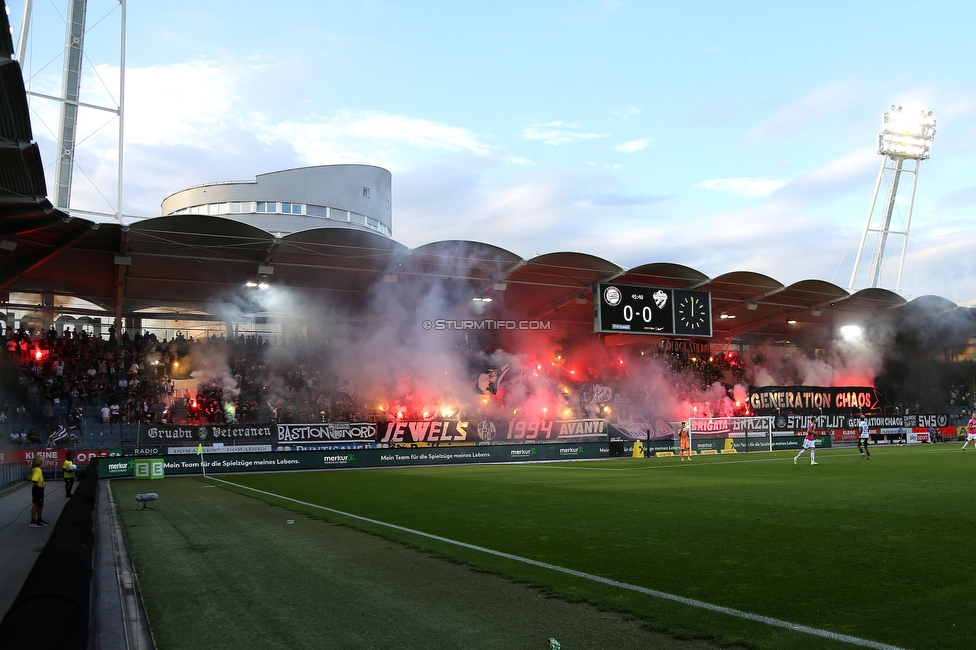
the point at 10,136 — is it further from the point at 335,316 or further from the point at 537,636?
the point at 335,316

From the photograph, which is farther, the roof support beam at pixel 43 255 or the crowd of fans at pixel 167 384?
the crowd of fans at pixel 167 384

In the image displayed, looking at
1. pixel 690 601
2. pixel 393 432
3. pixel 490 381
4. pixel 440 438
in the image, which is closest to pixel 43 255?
pixel 393 432

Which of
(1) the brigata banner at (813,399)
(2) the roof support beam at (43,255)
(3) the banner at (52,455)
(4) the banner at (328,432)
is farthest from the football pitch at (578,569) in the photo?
(1) the brigata banner at (813,399)

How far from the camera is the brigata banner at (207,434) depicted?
106 feet

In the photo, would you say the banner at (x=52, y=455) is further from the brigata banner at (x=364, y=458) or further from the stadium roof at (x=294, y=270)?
the stadium roof at (x=294, y=270)

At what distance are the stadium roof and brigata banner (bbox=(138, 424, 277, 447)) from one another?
7.97 meters

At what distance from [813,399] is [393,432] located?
3106cm

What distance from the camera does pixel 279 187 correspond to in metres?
53.0

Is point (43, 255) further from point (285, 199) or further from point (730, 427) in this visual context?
point (730, 427)

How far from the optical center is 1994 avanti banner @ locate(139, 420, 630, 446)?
33.3 m

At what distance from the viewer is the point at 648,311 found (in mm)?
38344

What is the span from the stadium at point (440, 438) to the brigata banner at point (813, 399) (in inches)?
8.9

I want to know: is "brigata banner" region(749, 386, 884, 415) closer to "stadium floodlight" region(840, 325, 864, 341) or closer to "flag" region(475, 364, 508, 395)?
"stadium floodlight" region(840, 325, 864, 341)

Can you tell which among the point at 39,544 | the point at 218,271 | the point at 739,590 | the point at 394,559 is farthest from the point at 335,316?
the point at 739,590
